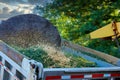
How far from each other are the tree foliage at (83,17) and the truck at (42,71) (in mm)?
3508

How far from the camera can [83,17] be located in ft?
27.7

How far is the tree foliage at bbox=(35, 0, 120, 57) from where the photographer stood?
7797 millimetres

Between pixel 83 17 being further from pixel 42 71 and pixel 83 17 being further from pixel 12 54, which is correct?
pixel 42 71

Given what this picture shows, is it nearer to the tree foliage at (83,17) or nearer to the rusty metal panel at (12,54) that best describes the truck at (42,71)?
the rusty metal panel at (12,54)

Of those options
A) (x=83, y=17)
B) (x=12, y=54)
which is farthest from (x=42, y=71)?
(x=83, y=17)

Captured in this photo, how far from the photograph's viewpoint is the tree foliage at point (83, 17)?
307 inches

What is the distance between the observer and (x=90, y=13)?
836cm

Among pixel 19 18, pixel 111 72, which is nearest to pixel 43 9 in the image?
pixel 19 18

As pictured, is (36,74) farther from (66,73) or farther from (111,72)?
(111,72)

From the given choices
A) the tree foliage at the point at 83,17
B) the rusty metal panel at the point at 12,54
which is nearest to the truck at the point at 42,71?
the rusty metal panel at the point at 12,54

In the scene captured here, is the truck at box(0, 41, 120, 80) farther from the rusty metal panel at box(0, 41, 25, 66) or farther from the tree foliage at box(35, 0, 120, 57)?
the tree foliage at box(35, 0, 120, 57)

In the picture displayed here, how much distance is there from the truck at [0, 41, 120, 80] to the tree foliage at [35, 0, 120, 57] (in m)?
3.51

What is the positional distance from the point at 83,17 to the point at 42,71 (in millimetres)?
5385

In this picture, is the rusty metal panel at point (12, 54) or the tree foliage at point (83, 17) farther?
the tree foliage at point (83, 17)
